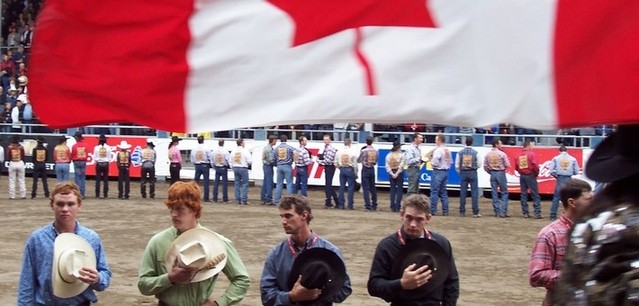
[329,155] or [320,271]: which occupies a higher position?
[329,155]

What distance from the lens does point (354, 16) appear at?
268 centimetres

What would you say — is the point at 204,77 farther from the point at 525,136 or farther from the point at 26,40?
the point at 26,40

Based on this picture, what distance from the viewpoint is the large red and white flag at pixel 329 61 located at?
2.46 metres

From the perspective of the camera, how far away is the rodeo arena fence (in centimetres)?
2745

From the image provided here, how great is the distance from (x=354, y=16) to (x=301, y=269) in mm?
3796

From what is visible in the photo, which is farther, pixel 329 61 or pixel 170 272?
pixel 170 272

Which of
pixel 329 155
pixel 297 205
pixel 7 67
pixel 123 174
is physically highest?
pixel 7 67

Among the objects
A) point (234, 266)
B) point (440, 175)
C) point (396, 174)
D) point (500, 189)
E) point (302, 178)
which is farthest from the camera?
point (302, 178)

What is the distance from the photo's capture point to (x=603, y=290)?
190 cm

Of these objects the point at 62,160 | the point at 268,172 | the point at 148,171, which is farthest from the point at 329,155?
the point at 62,160

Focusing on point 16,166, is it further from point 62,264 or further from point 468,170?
point 62,264

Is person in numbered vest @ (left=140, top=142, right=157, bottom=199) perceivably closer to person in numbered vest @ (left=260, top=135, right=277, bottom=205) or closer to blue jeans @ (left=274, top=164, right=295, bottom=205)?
person in numbered vest @ (left=260, top=135, right=277, bottom=205)

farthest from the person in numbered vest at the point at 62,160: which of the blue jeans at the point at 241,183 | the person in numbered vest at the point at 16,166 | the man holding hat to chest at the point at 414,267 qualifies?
the man holding hat to chest at the point at 414,267

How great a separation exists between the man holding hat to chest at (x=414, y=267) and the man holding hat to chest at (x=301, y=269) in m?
0.26
